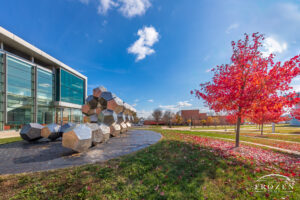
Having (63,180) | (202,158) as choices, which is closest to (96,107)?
(63,180)

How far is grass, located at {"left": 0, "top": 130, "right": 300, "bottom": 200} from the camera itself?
3137mm

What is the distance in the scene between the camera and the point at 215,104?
814cm

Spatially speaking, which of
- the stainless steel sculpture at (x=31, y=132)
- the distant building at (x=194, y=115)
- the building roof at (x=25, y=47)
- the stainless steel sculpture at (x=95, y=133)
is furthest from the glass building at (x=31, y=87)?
the distant building at (x=194, y=115)

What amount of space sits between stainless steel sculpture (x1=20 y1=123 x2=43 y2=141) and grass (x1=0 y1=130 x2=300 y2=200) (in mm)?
6130

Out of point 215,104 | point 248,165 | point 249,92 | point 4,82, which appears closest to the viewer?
point 248,165

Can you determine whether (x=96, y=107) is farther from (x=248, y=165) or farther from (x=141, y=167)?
(x=248, y=165)

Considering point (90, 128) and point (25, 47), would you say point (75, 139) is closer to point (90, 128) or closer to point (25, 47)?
point (90, 128)

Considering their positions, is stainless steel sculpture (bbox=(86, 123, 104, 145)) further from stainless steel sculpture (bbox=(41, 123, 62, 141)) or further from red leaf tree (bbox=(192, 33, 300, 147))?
red leaf tree (bbox=(192, 33, 300, 147))

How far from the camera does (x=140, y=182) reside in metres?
3.68

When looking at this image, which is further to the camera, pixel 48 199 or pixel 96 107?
pixel 96 107

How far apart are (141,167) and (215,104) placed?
635 cm

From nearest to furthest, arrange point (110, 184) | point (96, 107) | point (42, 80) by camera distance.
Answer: point (110, 184) → point (96, 107) → point (42, 80)

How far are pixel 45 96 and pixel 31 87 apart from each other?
3.87m

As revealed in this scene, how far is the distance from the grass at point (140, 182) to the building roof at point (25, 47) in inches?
1097
